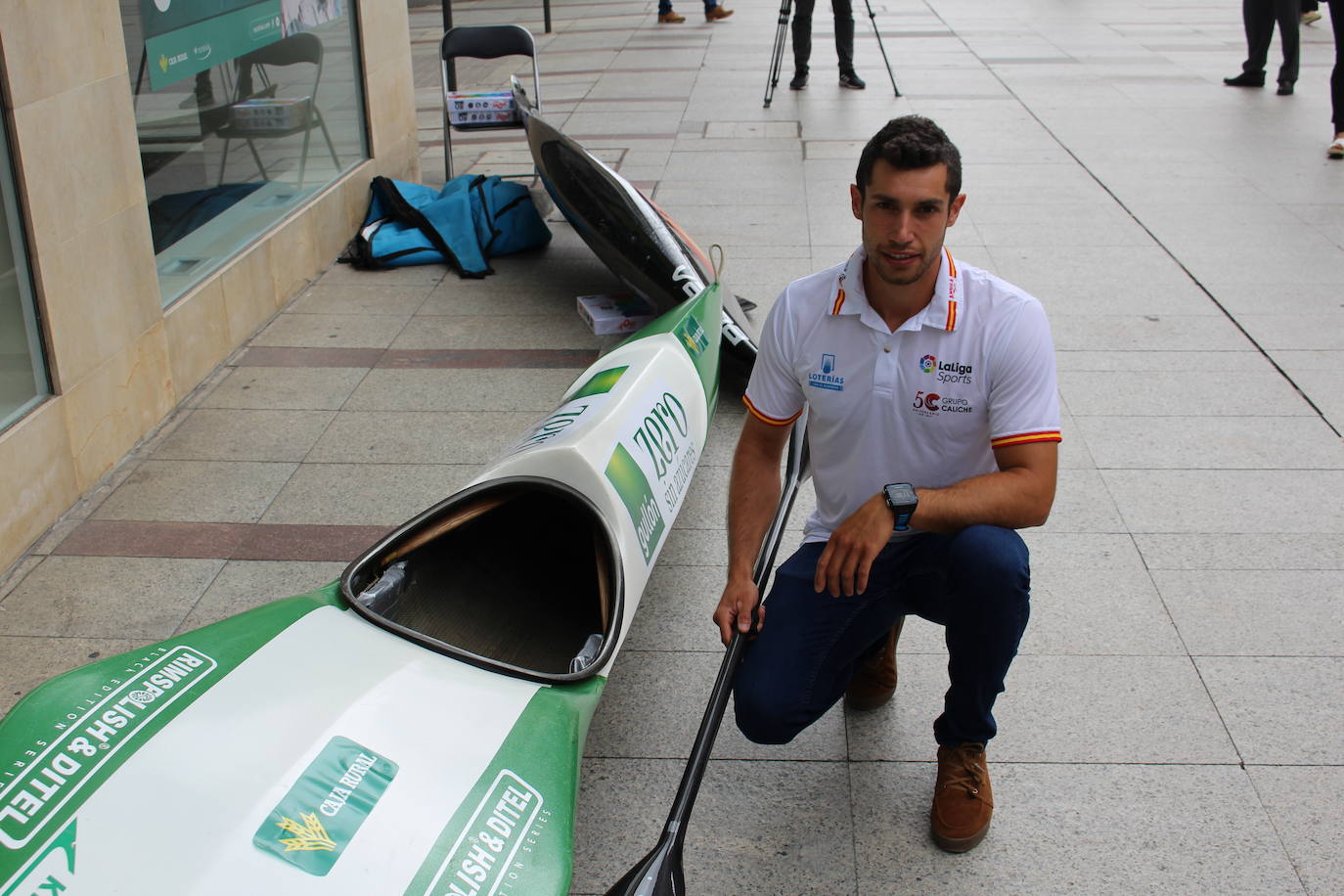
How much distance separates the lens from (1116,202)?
795cm

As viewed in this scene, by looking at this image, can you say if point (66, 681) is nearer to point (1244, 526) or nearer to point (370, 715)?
point (370, 715)

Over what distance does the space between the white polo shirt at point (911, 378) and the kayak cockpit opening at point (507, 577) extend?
2.06 ft

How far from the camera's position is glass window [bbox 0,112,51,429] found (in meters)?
4.12

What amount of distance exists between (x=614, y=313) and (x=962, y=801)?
3742mm

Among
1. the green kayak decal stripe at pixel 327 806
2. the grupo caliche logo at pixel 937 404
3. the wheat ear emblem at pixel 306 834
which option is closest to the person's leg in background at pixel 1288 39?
the grupo caliche logo at pixel 937 404

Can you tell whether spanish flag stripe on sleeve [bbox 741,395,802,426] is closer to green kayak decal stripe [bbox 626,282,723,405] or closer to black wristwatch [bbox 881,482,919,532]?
black wristwatch [bbox 881,482,919,532]

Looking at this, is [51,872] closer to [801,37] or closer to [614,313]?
[614,313]

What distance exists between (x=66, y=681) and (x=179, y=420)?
112 inches

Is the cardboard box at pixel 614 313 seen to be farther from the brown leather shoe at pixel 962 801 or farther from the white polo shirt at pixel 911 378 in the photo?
the brown leather shoe at pixel 962 801

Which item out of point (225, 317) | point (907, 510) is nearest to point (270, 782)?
point (907, 510)

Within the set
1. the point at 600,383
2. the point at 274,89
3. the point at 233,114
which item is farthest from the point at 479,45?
the point at 600,383

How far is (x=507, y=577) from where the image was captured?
3402mm

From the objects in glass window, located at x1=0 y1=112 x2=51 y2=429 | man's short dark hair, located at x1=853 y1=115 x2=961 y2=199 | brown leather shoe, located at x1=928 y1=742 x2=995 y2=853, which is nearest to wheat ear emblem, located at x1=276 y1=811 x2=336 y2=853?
brown leather shoe, located at x1=928 y1=742 x2=995 y2=853

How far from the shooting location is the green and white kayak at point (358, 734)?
2133 millimetres
